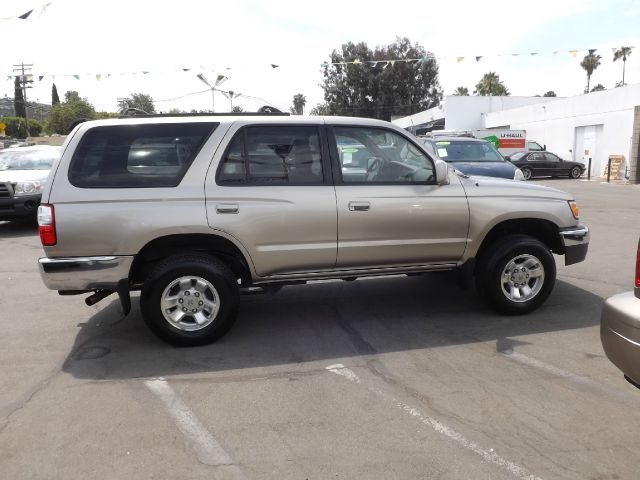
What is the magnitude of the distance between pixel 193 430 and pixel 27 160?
1052 centimetres

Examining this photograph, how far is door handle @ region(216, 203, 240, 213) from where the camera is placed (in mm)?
4461

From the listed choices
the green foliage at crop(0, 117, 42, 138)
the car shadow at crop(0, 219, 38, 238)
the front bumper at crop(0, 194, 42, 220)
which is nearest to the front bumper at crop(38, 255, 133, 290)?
the front bumper at crop(0, 194, 42, 220)

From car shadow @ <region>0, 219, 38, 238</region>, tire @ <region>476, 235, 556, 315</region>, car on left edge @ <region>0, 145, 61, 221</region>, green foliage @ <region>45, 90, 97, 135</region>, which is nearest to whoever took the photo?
tire @ <region>476, 235, 556, 315</region>

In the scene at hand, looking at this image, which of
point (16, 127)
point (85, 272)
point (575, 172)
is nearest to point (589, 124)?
point (575, 172)

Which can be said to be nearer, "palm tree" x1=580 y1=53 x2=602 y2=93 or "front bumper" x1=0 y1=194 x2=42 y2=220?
"front bumper" x1=0 y1=194 x2=42 y2=220

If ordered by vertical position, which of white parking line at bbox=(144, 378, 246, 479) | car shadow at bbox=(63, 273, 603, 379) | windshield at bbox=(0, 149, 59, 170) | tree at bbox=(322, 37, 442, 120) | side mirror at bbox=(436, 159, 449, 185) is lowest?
white parking line at bbox=(144, 378, 246, 479)

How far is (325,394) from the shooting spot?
12.3ft

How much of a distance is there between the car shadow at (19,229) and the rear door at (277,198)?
7905mm

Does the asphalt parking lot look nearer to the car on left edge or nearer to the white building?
the car on left edge

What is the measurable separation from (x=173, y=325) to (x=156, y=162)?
53.1 inches

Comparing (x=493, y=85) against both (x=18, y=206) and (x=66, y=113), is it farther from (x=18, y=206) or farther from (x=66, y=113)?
(x=18, y=206)

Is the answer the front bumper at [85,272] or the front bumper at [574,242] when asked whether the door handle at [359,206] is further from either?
the front bumper at [574,242]

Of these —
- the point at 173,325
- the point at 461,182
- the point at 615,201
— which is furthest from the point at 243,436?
the point at 615,201

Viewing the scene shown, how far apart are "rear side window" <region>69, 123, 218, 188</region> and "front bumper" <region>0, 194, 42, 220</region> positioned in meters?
7.15
